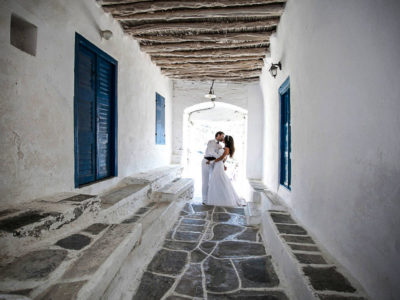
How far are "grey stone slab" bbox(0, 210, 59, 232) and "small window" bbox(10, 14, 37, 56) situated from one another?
1858 millimetres

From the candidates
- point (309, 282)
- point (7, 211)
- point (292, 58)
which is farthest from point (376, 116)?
point (7, 211)

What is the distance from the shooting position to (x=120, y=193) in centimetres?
411

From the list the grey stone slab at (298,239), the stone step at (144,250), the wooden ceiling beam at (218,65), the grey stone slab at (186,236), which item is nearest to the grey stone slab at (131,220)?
the stone step at (144,250)

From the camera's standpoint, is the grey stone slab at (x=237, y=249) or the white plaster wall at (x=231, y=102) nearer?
the grey stone slab at (x=237, y=249)

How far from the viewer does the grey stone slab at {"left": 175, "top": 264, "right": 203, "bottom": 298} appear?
242cm

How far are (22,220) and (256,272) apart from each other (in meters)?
2.61

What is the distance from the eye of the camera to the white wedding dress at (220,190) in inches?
235

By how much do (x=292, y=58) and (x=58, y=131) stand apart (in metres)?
3.83

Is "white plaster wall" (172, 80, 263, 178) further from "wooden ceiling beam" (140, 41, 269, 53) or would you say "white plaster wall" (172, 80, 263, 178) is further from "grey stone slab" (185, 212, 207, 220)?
"grey stone slab" (185, 212, 207, 220)

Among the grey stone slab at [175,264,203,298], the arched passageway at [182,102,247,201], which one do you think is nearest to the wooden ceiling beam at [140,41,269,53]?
the arched passageway at [182,102,247,201]

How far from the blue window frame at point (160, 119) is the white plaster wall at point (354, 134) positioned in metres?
5.05

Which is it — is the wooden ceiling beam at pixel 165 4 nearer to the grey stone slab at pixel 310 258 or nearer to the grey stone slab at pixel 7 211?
the grey stone slab at pixel 7 211

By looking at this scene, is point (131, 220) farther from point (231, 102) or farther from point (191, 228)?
point (231, 102)

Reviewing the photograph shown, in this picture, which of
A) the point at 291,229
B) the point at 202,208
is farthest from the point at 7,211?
the point at 202,208
